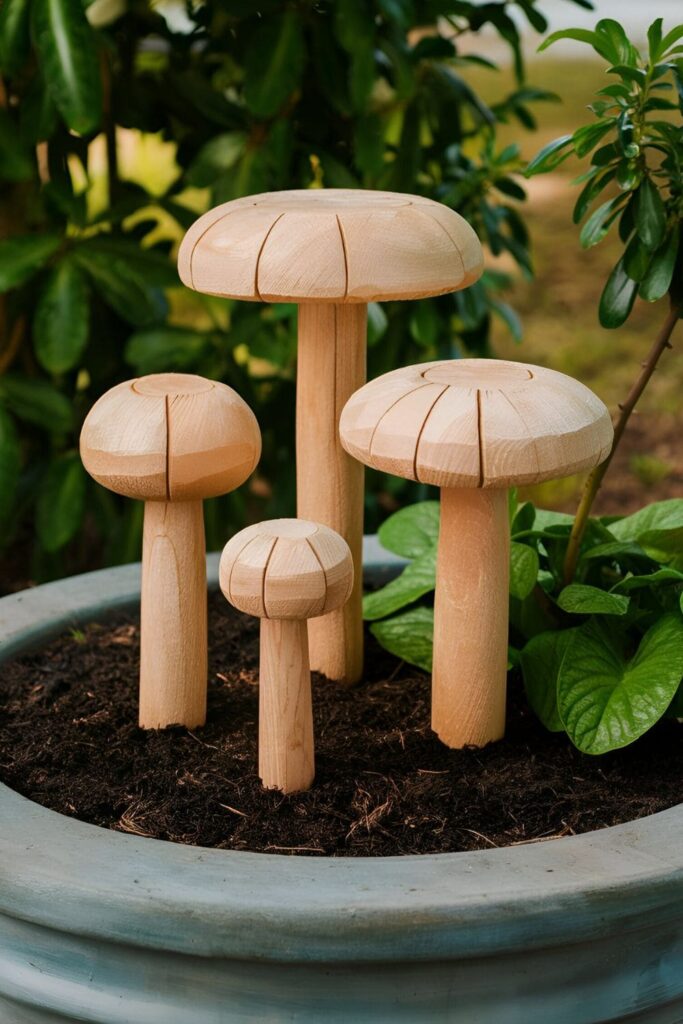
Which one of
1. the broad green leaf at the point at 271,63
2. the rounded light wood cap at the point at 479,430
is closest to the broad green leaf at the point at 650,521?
the rounded light wood cap at the point at 479,430

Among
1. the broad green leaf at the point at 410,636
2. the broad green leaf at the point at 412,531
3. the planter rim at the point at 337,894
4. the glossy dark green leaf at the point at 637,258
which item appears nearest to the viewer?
the planter rim at the point at 337,894

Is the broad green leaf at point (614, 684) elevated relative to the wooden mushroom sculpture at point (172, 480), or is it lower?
lower

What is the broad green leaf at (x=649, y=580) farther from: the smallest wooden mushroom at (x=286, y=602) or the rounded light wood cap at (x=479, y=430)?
the smallest wooden mushroom at (x=286, y=602)

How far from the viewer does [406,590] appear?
1408mm

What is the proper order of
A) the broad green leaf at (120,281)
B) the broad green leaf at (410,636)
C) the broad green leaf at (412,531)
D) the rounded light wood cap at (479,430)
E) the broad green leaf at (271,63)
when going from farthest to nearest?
the broad green leaf at (120,281) < the broad green leaf at (271,63) < the broad green leaf at (412,531) < the broad green leaf at (410,636) < the rounded light wood cap at (479,430)

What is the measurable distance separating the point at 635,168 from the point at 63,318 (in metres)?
0.98

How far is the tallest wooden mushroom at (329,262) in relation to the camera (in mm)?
1049

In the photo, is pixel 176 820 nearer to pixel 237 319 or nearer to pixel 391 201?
pixel 391 201

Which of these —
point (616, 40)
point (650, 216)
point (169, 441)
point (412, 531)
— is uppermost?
point (616, 40)

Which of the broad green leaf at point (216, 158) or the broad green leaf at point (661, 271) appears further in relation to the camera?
the broad green leaf at point (216, 158)

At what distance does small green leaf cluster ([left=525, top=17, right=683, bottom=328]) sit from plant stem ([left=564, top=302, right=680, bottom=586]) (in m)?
0.04

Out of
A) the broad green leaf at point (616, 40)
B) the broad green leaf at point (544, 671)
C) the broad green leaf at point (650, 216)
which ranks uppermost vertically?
the broad green leaf at point (616, 40)

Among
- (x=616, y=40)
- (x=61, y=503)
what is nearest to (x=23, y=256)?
(x=61, y=503)

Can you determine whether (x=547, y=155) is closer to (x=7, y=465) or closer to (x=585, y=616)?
(x=585, y=616)
